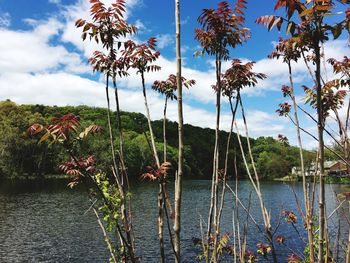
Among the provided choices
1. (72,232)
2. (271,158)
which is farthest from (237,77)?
(271,158)

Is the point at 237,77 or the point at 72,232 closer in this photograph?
the point at 237,77

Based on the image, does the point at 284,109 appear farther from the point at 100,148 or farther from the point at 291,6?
the point at 100,148

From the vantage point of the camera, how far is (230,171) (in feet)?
419

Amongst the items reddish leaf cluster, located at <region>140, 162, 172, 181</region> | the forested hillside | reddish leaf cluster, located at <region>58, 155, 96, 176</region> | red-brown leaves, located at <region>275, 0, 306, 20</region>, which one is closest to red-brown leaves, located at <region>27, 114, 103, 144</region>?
reddish leaf cluster, located at <region>140, 162, 172, 181</region>

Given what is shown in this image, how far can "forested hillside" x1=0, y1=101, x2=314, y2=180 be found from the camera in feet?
244

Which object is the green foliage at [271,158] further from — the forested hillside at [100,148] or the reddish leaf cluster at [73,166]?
the reddish leaf cluster at [73,166]

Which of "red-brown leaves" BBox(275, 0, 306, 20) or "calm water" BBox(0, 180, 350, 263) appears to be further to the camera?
"calm water" BBox(0, 180, 350, 263)

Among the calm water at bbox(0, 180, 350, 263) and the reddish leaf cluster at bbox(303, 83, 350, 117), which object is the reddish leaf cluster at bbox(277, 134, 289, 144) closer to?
the reddish leaf cluster at bbox(303, 83, 350, 117)

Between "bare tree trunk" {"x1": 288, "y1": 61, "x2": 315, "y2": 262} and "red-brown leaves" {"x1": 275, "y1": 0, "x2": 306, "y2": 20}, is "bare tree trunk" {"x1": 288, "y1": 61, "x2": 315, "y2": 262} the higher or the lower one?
the lower one

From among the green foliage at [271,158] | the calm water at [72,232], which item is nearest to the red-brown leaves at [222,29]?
the calm water at [72,232]

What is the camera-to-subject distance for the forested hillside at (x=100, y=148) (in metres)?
74.4

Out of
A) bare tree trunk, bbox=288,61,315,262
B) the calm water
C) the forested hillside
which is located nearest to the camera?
bare tree trunk, bbox=288,61,315,262

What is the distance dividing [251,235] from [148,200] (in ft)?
71.8

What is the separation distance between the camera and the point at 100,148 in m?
82.6
